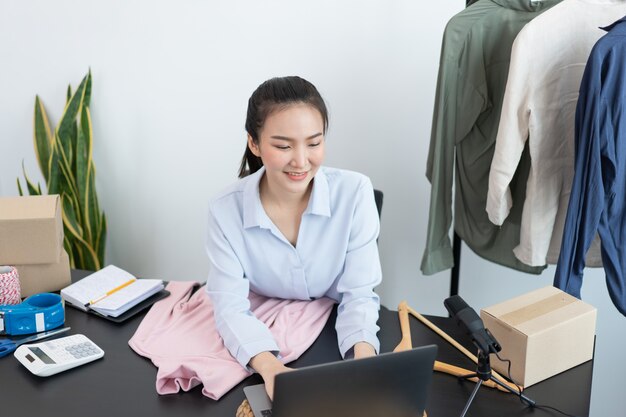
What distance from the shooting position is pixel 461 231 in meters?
2.51

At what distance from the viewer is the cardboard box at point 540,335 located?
1523mm

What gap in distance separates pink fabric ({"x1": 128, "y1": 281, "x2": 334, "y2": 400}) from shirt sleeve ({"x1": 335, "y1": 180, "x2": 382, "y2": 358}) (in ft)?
0.24

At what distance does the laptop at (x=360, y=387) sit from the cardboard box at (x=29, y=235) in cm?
97

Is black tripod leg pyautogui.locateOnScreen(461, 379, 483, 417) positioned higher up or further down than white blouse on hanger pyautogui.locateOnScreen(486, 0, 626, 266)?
further down

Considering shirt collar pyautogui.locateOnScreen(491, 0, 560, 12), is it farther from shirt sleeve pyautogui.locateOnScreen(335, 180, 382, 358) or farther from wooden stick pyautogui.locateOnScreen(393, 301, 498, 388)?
wooden stick pyautogui.locateOnScreen(393, 301, 498, 388)

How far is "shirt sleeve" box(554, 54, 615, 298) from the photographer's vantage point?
190 centimetres

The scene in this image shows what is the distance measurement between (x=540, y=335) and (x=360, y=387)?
0.47m

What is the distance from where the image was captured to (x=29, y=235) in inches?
76.7

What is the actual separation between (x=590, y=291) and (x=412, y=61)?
1.13 m

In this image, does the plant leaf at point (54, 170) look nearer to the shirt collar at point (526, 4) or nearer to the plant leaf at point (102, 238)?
the plant leaf at point (102, 238)

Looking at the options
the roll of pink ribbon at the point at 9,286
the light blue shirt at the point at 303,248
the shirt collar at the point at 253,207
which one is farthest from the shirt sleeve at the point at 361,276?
the roll of pink ribbon at the point at 9,286

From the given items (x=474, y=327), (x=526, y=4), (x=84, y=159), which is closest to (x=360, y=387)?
(x=474, y=327)

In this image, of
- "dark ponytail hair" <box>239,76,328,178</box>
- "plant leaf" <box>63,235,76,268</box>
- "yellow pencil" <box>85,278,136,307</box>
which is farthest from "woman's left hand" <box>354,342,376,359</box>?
"plant leaf" <box>63,235,76,268</box>

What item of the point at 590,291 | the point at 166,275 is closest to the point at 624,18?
the point at 590,291
